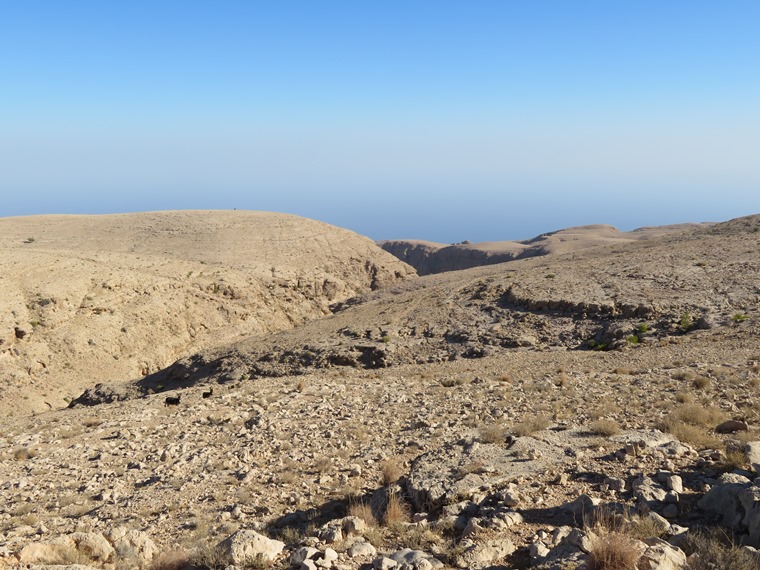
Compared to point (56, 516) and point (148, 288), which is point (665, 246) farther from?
point (56, 516)

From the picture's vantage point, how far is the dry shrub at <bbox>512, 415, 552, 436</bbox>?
9867 mm

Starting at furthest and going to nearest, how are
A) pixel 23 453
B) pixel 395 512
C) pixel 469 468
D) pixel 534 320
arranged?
pixel 534 320
pixel 23 453
pixel 469 468
pixel 395 512

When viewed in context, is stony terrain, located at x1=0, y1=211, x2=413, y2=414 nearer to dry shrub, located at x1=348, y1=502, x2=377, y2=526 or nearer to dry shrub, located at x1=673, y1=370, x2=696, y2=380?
dry shrub, located at x1=348, y1=502, x2=377, y2=526

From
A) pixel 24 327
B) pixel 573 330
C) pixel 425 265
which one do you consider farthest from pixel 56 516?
pixel 425 265

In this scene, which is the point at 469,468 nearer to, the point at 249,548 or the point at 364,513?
the point at 364,513

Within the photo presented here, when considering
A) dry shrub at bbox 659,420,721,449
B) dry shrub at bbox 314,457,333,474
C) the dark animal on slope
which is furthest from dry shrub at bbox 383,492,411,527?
the dark animal on slope

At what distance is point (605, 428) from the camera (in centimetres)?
938

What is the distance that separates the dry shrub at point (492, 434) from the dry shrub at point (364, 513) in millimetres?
3048

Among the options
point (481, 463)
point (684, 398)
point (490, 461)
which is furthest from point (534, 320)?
point (481, 463)

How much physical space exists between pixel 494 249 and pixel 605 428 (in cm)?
6418

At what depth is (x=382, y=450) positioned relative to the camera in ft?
33.1

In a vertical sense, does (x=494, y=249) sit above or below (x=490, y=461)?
above

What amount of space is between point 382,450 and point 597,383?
6.38 m

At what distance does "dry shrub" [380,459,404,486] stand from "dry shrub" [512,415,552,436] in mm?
2330
